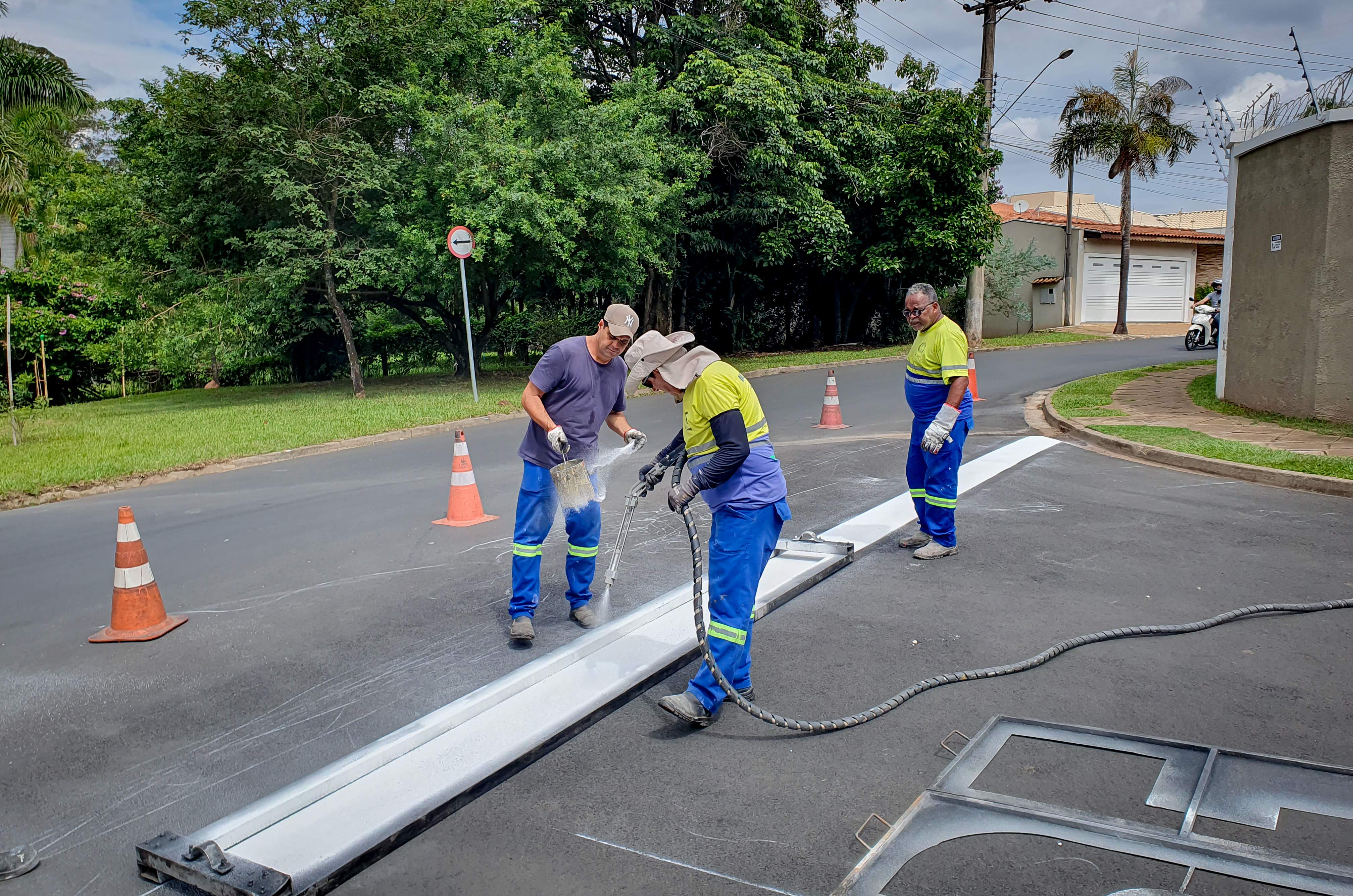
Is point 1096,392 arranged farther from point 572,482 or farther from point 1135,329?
point 1135,329

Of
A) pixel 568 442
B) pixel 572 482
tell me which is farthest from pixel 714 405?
pixel 568 442

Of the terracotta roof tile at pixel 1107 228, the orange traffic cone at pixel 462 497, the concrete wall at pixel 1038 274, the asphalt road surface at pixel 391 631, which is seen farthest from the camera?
the terracotta roof tile at pixel 1107 228

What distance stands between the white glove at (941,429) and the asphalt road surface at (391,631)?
2.78 feet

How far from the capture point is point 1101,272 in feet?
132

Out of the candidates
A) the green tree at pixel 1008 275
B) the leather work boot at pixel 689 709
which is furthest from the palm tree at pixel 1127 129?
the leather work boot at pixel 689 709

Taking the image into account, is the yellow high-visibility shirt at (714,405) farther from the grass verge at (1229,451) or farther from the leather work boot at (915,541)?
the grass verge at (1229,451)

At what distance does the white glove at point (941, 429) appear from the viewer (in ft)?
20.1

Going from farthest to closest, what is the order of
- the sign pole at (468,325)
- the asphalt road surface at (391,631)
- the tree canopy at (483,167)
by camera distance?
the tree canopy at (483,167) → the sign pole at (468,325) → the asphalt road surface at (391,631)

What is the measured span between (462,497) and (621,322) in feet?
11.0

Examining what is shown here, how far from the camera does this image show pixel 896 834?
123 inches

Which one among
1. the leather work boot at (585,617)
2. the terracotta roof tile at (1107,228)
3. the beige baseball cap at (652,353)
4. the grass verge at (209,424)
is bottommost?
the leather work boot at (585,617)

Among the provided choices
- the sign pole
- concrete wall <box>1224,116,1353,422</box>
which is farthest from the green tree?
the sign pole

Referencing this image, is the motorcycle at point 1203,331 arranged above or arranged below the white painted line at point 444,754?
above

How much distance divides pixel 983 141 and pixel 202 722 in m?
26.7
